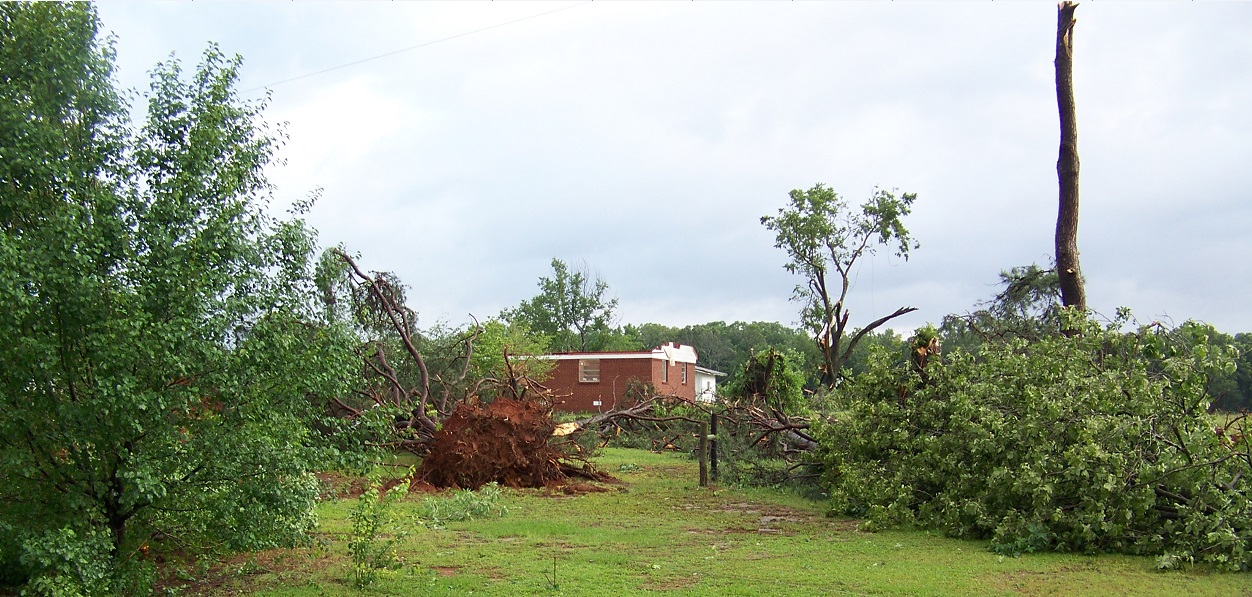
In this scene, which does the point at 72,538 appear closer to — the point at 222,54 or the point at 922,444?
the point at 222,54

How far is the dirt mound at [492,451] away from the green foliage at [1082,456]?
560cm

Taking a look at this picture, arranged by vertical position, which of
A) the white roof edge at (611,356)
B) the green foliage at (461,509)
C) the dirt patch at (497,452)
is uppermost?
the white roof edge at (611,356)

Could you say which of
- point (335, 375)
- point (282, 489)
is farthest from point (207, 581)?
point (335, 375)

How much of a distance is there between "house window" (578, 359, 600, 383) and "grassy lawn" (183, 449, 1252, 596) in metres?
30.3

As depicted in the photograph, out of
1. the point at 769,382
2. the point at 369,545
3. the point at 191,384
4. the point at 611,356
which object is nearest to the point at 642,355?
the point at 611,356

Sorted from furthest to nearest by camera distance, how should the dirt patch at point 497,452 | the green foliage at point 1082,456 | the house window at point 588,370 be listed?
1. the house window at point 588,370
2. the dirt patch at point 497,452
3. the green foliage at point 1082,456

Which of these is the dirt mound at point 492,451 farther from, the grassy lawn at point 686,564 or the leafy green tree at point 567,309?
the leafy green tree at point 567,309

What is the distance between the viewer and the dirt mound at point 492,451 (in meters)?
14.4

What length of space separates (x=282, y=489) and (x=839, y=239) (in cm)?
3321

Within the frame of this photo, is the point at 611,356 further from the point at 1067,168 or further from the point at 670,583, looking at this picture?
the point at 670,583

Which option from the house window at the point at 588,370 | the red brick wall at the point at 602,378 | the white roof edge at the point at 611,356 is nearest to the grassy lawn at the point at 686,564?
the red brick wall at the point at 602,378

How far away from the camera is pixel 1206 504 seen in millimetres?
7930

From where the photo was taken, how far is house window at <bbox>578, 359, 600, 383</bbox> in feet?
137

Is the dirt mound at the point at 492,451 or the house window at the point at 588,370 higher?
the house window at the point at 588,370
